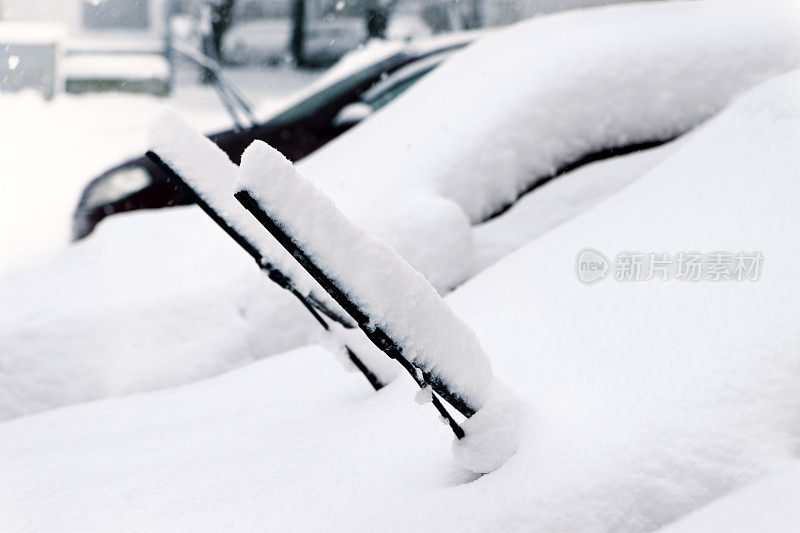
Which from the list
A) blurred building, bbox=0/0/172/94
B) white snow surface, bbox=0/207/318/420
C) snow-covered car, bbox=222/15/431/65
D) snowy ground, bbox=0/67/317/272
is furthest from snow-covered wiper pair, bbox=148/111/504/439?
snow-covered car, bbox=222/15/431/65

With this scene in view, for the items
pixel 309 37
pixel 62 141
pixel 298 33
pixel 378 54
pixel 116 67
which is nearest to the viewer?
pixel 378 54

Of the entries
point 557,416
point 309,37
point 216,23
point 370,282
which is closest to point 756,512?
point 557,416

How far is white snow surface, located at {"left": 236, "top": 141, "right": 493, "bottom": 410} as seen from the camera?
1.21 m

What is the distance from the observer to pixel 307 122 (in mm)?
4746

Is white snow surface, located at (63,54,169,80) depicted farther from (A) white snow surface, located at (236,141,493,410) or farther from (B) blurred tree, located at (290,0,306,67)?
(A) white snow surface, located at (236,141,493,410)

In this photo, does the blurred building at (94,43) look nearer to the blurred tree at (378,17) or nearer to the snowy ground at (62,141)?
the snowy ground at (62,141)

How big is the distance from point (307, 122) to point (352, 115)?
1.34 ft

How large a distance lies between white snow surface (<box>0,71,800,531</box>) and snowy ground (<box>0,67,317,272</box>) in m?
4.95

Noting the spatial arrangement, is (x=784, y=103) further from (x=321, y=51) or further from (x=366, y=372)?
(x=321, y=51)

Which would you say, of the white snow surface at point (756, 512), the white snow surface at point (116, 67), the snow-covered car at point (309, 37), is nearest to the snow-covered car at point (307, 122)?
the white snow surface at point (756, 512)

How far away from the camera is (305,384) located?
2205mm

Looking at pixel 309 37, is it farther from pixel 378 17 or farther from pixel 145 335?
pixel 145 335

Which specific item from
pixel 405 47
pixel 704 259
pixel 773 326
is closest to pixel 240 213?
pixel 704 259

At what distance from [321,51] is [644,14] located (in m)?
13.0
